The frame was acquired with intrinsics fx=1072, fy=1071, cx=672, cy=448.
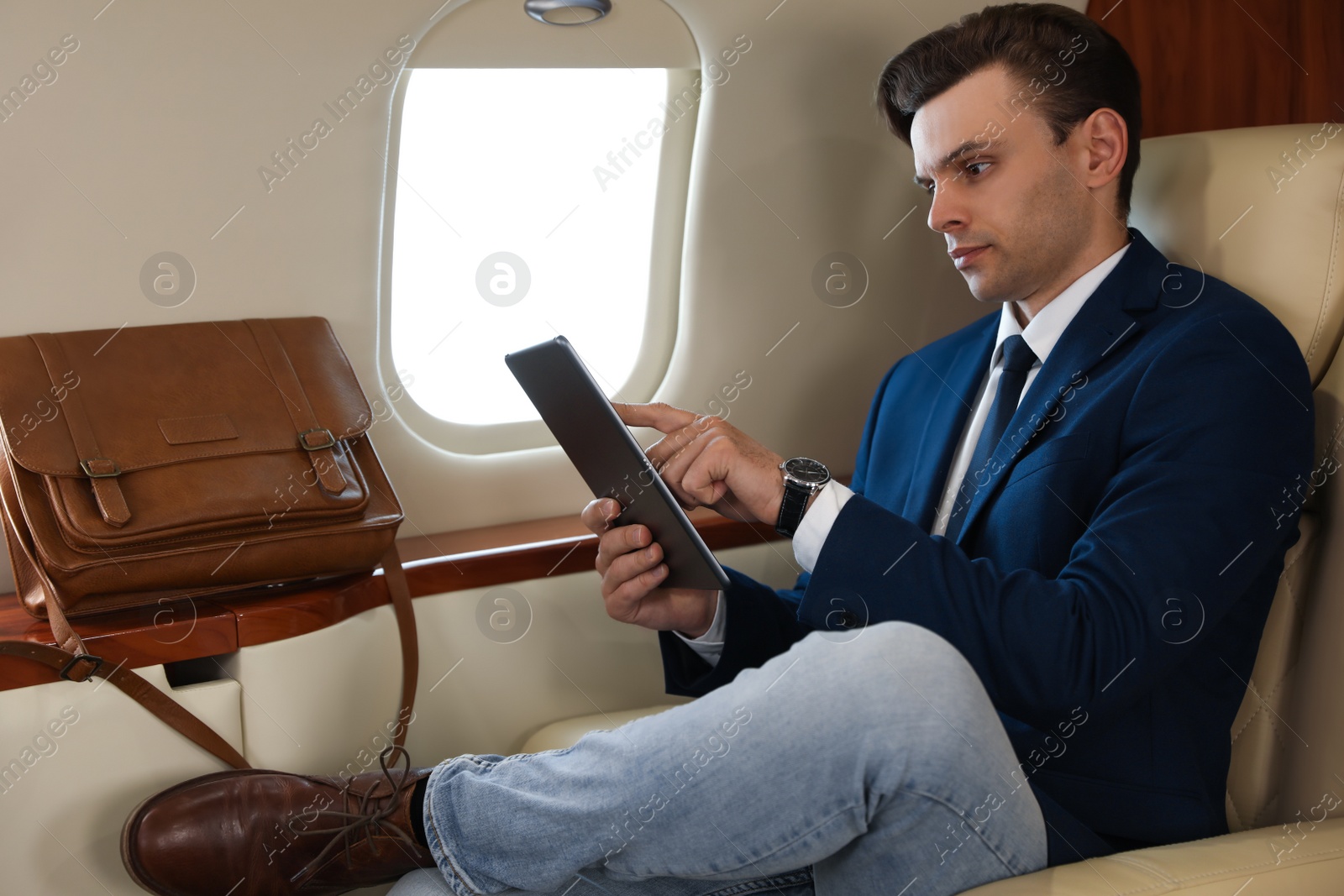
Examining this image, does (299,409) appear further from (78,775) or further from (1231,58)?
(1231,58)

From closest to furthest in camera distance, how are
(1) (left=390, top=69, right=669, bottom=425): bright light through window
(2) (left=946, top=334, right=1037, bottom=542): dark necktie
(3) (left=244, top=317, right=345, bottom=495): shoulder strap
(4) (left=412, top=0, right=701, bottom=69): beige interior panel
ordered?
(2) (left=946, top=334, right=1037, bottom=542): dark necktie < (3) (left=244, top=317, right=345, bottom=495): shoulder strap < (4) (left=412, top=0, right=701, bottom=69): beige interior panel < (1) (left=390, top=69, right=669, bottom=425): bright light through window

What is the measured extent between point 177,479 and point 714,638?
0.83 metres

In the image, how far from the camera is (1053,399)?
1473 millimetres

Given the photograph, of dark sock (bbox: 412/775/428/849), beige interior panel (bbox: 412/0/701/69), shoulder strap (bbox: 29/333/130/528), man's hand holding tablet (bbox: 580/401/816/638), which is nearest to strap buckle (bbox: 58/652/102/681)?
shoulder strap (bbox: 29/333/130/528)

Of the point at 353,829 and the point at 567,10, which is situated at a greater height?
the point at 567,10

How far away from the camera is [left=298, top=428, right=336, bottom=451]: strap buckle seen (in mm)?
1688

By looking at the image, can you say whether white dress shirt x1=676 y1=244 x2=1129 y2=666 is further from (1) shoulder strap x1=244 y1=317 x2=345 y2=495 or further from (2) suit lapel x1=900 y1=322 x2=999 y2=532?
(1) shoulder strap x1=244 y1=317 x2=345 y2=495

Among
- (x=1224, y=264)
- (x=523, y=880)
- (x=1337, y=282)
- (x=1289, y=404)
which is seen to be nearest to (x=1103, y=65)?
(x=1224, y=264)

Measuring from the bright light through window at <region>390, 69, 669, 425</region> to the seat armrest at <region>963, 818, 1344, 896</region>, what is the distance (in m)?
1.43

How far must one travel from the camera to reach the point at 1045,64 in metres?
1.58

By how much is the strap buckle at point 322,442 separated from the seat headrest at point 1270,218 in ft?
4.45

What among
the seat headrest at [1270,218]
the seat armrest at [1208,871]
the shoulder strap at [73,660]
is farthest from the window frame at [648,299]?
the seat armrest at [1208,871]

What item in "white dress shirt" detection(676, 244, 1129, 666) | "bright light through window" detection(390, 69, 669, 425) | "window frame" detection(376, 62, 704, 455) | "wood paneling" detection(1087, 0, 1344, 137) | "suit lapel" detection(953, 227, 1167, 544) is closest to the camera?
"white dress shirt" detection(676, 244, 1129, 666)

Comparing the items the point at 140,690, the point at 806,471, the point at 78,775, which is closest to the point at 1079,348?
the point at 806,471
